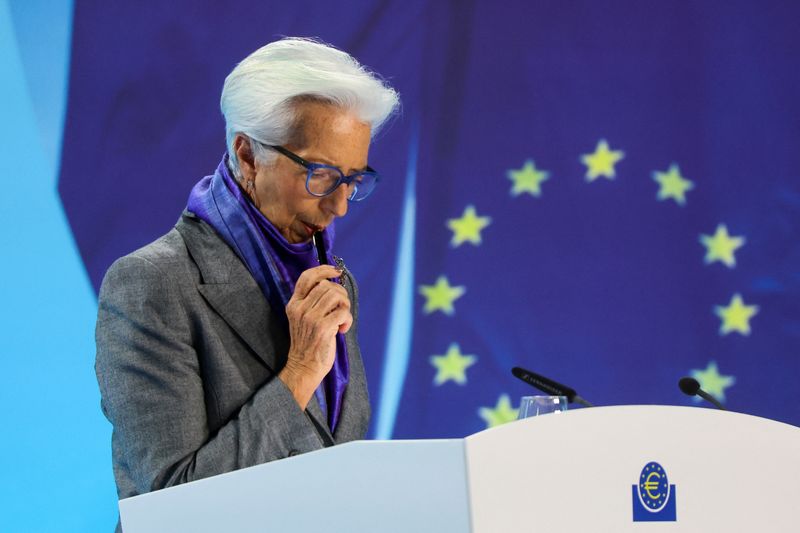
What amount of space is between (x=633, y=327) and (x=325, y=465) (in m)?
2.31

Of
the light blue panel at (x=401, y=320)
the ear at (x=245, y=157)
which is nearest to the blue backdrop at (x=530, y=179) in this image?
the light blue panel at (x=401, y=320)

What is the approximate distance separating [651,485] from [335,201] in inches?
A: 32.8

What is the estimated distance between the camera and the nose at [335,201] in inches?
61.6

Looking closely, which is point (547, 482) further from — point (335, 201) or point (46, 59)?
point (46, 59)

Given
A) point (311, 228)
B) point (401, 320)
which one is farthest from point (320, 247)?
point (401, 320)

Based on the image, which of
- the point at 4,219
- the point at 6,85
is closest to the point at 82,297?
the point at 4,219

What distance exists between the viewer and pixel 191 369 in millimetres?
1369

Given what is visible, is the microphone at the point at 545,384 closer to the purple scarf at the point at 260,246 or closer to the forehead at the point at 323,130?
the purple scarf at the point at 260,246

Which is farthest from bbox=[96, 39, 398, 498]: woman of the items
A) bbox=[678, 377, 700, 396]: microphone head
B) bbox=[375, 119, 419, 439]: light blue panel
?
bbox=[375, 119, 419, 439]: light blue panel

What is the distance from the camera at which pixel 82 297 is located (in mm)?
2557

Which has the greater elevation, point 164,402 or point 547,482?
point 164,402

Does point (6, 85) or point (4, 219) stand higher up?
point (6, 85)

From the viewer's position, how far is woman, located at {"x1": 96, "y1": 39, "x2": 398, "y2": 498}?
132 centimetres

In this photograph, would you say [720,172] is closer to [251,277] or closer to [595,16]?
[595,16]
